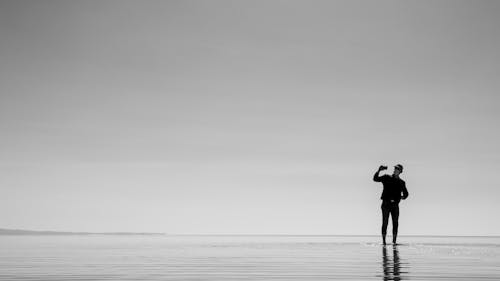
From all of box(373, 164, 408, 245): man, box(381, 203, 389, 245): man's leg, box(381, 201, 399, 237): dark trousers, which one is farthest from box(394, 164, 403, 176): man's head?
box(381, 203, 389, 245): man's leg

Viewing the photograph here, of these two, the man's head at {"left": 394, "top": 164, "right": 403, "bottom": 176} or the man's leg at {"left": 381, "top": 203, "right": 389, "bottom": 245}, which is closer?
the man's head at {"left": 394, "top": 164, "right": 403, "bottom": 176}

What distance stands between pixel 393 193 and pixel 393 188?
0.71ft

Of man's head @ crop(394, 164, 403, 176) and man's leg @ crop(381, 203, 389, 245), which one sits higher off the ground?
man's head @ crop(394, 164, 403, 176)

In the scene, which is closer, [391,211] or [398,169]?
[398,169]

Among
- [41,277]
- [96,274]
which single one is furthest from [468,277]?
[41,277]

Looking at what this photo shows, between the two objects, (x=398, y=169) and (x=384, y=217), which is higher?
(x=398, y=169)

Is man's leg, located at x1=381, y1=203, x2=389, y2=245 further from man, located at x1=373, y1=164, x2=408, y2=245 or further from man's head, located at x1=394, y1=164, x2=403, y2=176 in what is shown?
man's head, located at x1=394, y1=164, x2=403, y2=176

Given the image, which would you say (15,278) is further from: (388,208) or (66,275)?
(388,208)

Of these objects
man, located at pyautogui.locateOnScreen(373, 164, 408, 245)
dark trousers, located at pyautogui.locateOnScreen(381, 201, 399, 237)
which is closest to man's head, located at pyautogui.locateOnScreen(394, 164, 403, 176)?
man, located at pyautogui.locateOnScreen(373, 164, 408, 245)

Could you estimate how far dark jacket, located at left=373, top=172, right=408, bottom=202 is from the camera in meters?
25.0

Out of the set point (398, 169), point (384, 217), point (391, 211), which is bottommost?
point (384, 217)

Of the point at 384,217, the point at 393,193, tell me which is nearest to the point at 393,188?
the point at 393,193

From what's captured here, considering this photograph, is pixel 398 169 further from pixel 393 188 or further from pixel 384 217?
pixel 384 217

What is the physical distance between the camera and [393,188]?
25047 millimetres
